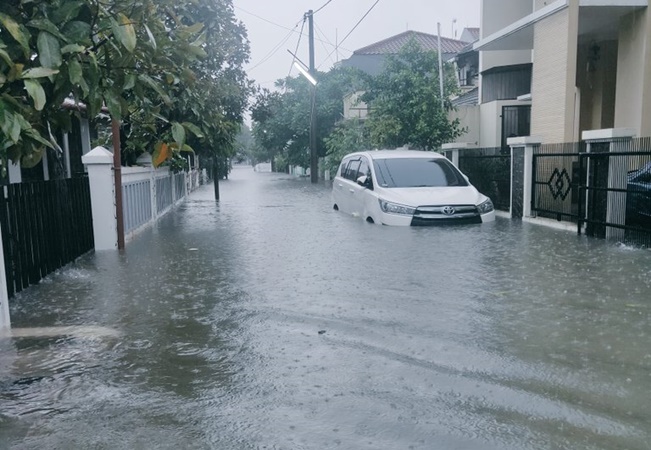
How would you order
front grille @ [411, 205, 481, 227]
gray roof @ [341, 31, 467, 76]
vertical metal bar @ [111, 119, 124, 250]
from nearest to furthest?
vertical metal bar @ [111, 119, 124, 250] → front grille @ [411, 205, 481, 227] → gray roof @ [341, 31, 467, 76]

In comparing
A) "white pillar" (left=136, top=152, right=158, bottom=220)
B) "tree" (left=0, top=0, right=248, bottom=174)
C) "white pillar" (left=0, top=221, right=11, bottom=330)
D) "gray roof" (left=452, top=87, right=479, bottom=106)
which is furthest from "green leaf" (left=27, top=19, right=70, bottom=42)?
"gray roof" (left=452, top=87, right=479, bottom=106)

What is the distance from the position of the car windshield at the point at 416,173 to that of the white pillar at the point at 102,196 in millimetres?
5511

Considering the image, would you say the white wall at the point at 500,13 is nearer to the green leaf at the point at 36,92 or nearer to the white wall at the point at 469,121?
the white wall at the point at 469,121

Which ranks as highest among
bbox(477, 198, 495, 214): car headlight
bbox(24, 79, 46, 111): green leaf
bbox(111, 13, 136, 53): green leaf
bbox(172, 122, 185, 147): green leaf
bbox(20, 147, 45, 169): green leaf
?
bbox(111, 13, 136, 53): green leaf

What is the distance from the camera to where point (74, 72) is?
362cm

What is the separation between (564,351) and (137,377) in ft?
10.7

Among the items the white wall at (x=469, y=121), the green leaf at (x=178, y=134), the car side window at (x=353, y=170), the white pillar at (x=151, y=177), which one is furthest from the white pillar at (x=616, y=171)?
the white wall at (x=469, y=121)

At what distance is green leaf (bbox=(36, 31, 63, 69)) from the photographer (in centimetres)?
346

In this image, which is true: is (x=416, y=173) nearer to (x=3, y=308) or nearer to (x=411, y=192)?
(x=411, y=192)

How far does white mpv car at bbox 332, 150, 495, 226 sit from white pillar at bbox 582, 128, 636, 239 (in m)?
2.63

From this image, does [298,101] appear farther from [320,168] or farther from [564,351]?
[564,351]

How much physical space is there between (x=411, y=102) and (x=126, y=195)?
1097cm

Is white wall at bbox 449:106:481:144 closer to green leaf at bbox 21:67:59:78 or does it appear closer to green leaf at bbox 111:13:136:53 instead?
green leaf at bbox 111:13:136:53

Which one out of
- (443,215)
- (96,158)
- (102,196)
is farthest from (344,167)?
(96,158)
